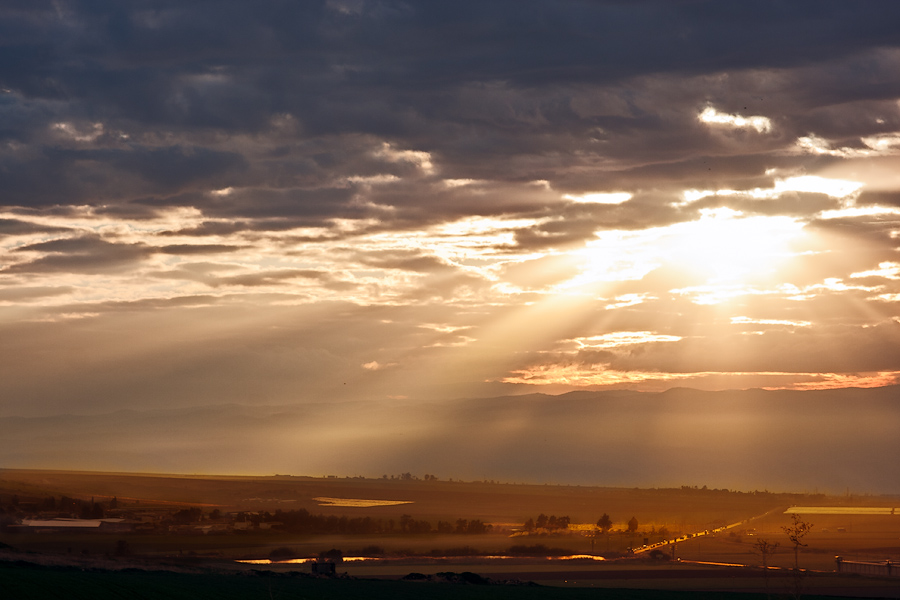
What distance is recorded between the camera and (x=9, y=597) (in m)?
95.2

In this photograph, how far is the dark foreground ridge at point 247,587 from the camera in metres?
109

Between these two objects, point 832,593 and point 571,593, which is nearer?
point 571,593

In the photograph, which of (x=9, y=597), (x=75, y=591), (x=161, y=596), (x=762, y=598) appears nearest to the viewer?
(x=9, y=597)

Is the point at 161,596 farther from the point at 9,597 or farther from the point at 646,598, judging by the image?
the point at 646,598

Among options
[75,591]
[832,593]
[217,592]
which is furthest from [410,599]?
[832,593]

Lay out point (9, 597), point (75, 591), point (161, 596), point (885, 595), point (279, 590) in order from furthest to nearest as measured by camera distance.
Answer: point (885, 595), point (279, 590), point (161, 596), point (75, 591), point (9, 597)

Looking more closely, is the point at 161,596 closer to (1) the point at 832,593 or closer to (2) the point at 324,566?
(2) the point at 324,566

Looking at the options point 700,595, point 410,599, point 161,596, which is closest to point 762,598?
point 700,595

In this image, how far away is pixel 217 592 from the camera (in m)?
131

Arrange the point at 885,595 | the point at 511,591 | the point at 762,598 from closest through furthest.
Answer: the point at 511,591 < the point at 762,598 < the point at 885,595

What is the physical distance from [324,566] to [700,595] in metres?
70.6

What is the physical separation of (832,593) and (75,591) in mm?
145880

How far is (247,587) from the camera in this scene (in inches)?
5620

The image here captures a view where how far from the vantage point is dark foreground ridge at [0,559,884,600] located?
109m
